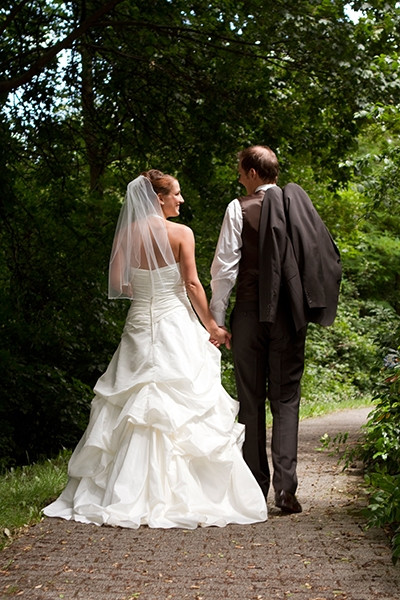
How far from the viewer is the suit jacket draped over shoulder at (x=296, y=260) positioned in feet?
18.0

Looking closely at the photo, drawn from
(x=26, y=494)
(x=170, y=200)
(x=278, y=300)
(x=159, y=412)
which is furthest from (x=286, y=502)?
(x=170, y=200)

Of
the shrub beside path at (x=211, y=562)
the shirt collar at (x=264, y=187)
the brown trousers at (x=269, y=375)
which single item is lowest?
the shrub beside path at (x=211, y=562)

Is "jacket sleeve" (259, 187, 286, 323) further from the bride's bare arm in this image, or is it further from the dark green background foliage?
the dark green background foliage

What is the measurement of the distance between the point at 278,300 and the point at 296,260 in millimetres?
292

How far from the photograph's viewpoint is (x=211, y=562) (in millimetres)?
4281

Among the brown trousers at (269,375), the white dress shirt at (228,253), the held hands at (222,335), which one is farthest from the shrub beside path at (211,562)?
the white dress shirt at (228,253)

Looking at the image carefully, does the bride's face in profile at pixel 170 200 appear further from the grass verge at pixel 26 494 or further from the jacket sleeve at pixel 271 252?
the grass verge at pixel 26 494

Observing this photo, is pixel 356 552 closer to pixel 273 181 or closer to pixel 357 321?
pixel 273 181

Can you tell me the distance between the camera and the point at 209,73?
428 inches

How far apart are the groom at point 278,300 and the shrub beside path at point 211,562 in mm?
470

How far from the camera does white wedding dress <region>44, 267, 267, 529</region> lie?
536cm

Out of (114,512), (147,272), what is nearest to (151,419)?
(114,512)

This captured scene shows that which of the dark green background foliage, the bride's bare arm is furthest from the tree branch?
the bride's bare arm

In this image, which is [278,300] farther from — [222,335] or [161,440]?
[161,440]
